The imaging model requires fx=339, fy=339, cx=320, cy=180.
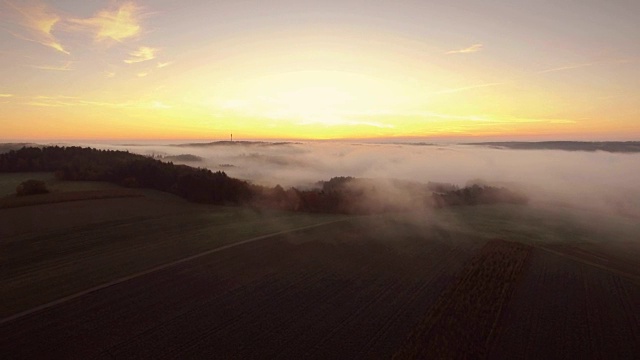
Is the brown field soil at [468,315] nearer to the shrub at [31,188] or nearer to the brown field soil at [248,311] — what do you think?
the brown field soil at [248,311]

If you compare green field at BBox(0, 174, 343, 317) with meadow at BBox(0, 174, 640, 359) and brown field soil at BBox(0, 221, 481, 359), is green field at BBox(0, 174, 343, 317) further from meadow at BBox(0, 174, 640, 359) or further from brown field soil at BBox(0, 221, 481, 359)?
brown field soil at BBox(0, 221, 481, 359)

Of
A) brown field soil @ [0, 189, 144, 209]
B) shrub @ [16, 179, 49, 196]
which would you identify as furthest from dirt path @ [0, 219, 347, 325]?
shrub @ [16, 179, 49, 196]

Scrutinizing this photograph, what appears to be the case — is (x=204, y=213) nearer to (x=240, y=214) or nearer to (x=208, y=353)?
(x=240, y=214)

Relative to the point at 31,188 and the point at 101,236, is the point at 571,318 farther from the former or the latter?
the point at 31,188

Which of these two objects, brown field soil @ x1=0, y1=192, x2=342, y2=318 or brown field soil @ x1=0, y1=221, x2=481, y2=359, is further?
brown field soil @ x1=0, y1=192, x2=342, y2=318

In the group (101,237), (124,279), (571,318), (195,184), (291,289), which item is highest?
(195,184)

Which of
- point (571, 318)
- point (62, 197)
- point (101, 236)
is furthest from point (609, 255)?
point (62, 197)
